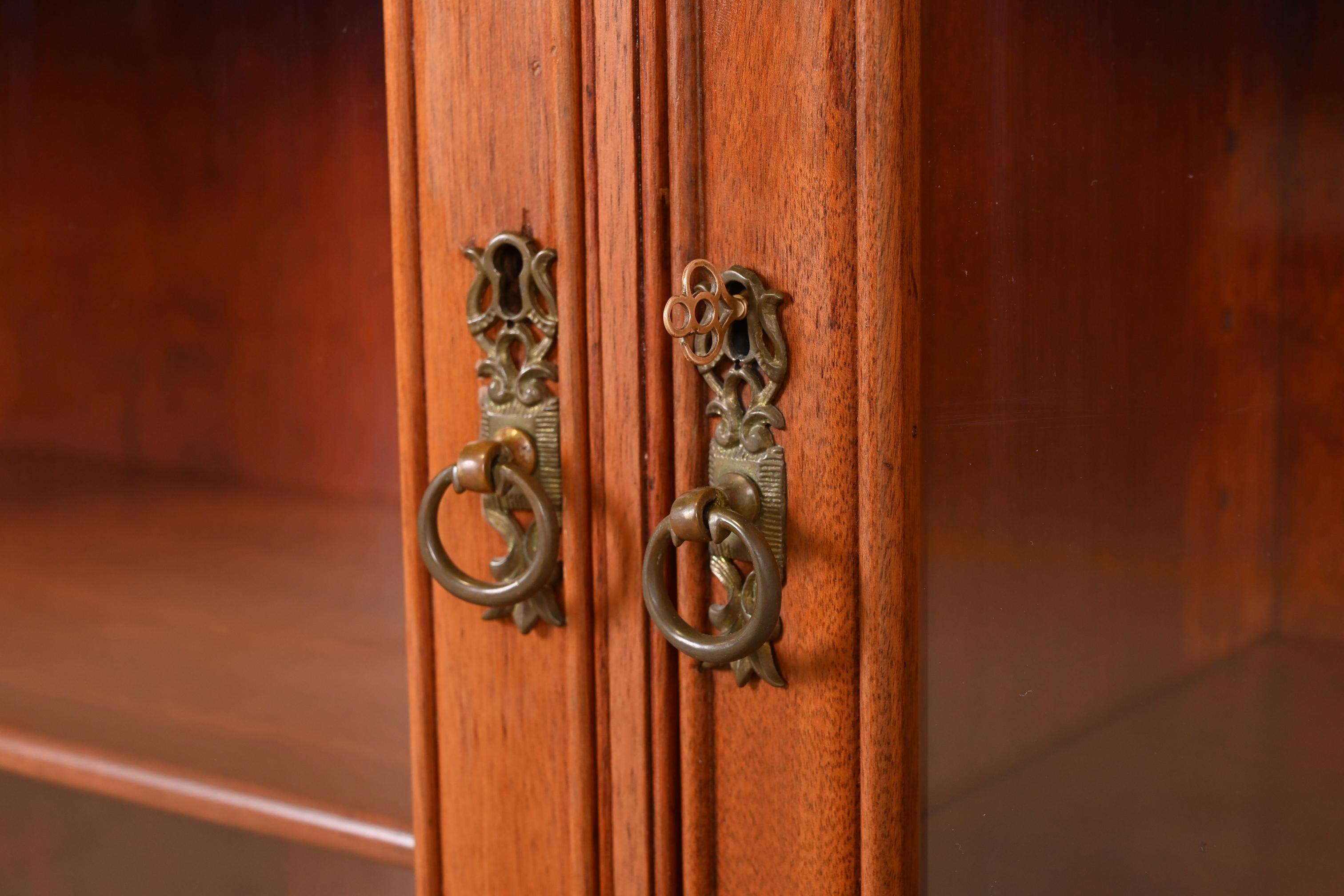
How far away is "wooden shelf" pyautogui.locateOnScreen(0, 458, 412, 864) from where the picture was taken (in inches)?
22.4

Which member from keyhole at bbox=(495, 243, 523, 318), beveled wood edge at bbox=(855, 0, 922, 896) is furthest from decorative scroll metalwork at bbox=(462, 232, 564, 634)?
beveled wood edge at bbox=(855, 0, 922, 896)

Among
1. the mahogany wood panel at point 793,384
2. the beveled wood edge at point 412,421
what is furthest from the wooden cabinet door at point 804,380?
the beveled wood edge at point 412,421

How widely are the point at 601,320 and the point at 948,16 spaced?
0.17 metres

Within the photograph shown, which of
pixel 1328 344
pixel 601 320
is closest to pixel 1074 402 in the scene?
Answer: pixel 1328 344

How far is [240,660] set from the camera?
592 millimetres

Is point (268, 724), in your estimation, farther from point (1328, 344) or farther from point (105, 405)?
point (1328, 344)

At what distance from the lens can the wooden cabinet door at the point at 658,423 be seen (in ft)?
1.34

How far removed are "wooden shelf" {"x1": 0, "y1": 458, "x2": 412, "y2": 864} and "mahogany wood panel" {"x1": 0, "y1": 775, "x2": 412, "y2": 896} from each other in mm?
12

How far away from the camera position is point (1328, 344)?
361mm

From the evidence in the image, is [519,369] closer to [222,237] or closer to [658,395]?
[658,395]

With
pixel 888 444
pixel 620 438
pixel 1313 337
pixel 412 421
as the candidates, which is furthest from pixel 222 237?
pixel 1313 337

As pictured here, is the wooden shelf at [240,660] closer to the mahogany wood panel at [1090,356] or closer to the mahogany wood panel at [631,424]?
the mahogany wood panel at [631,424]

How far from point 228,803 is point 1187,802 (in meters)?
0.45

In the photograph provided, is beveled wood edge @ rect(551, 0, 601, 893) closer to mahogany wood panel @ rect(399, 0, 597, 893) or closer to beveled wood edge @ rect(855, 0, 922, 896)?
mahogany wood panel @ rect(399, 0, 597, 893)
